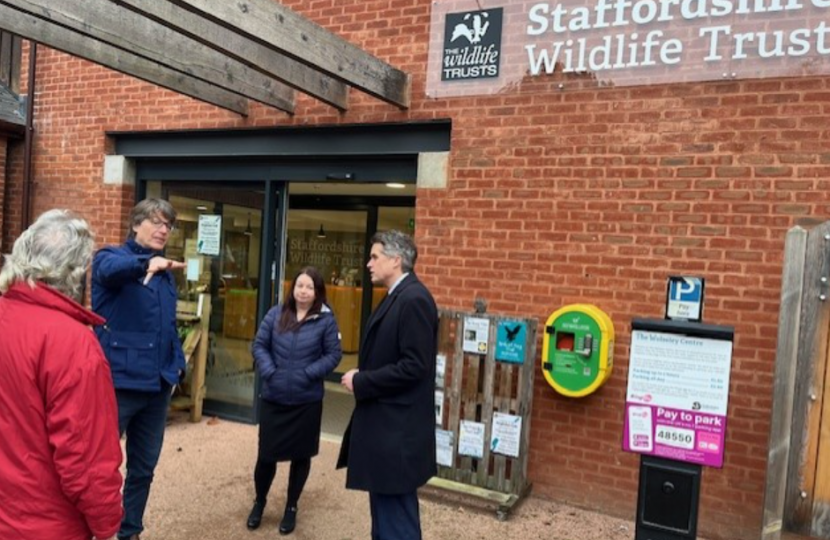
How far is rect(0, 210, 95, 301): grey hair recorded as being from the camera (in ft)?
6.79

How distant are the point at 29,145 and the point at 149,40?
11.7ft

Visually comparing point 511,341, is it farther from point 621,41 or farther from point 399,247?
point 621,41

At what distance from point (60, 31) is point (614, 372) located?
15.2 ft

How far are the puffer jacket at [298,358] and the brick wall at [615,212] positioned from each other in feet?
4.52

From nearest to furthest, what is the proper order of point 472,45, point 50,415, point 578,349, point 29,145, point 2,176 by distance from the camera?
point 50,415 → point 578,349 → point 472,45 → point 29,145 → point 2,176

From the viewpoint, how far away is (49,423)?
6.40 ft

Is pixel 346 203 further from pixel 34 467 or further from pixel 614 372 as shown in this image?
pixel 34 467

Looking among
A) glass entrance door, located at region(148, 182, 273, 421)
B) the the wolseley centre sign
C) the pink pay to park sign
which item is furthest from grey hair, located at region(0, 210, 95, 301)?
glass entrance door, located at region(148, 182, 273, 421)

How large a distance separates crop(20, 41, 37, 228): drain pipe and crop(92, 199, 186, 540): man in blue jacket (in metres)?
4.64

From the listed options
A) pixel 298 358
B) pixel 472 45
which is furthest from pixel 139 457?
pixel 472 45

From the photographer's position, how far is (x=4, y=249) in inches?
289

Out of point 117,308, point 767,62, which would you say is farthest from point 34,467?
point 767,62

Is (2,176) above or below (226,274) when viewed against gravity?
above

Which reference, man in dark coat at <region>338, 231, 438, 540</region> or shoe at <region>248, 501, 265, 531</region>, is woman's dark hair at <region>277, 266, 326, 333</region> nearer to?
man in dark coat at <region>338, 231, 438, 540</region>
